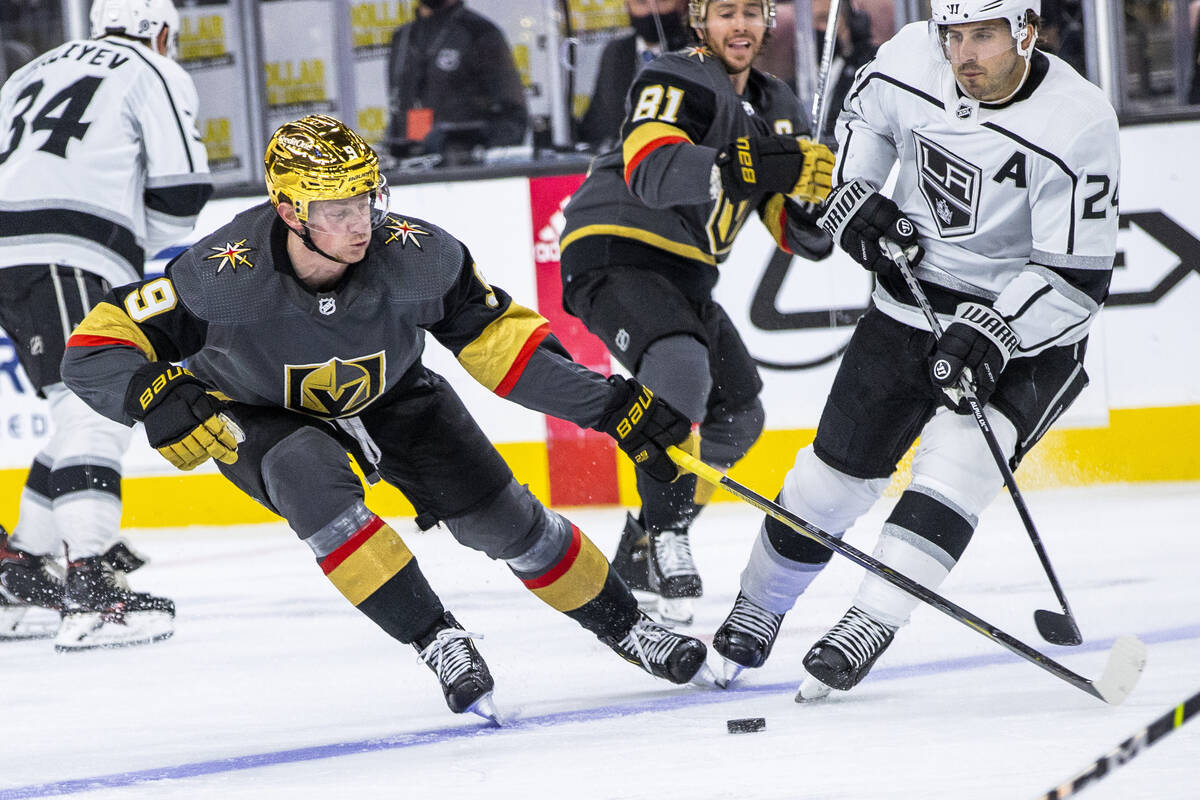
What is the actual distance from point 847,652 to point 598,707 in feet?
1.43

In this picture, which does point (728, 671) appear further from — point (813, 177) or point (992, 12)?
point (992, 12)

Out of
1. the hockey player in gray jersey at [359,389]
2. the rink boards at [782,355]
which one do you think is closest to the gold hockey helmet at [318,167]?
the hockey player in gray jersey at [359,389]

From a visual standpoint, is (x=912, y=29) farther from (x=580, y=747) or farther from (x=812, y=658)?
(x=580, y=747)

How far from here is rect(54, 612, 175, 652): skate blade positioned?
3.50 m

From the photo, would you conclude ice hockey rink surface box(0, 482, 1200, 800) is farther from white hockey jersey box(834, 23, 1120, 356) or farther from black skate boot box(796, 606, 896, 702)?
white hockey jersey box(834, 23, 1120, 356)

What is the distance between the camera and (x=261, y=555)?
4887 mm

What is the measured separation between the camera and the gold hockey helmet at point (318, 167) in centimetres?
244

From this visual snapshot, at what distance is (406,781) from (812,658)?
0.68 m

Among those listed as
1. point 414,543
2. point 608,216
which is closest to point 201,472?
point 414,543

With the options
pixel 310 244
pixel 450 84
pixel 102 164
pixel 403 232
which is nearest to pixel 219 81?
pixel 450 84

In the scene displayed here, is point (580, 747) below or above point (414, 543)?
above

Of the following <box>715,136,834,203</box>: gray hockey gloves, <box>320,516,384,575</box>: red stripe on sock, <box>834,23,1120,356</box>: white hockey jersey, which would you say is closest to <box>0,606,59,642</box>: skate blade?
<box>320,516,384,575</box>: red stripe on sock

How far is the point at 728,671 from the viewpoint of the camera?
2.71m

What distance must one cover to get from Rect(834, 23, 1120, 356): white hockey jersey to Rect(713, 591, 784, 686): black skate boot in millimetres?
584
